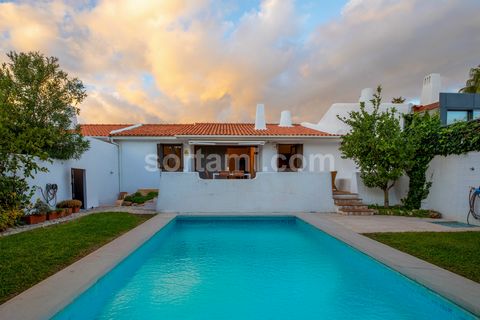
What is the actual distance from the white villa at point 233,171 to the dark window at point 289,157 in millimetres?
80

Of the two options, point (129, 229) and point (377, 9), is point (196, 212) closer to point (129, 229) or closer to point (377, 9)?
point (129, 229)

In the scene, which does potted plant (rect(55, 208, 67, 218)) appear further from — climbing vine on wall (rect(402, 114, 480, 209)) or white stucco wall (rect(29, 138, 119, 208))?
climbing vine on wall (rect(402, 114, 480, 209))

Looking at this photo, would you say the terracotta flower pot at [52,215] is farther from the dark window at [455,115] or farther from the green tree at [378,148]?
the dark window at [455,115]

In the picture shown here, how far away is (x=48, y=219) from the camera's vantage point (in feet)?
43.7

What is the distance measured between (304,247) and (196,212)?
7551 millimetres

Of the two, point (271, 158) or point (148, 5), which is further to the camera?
point (271, 158)

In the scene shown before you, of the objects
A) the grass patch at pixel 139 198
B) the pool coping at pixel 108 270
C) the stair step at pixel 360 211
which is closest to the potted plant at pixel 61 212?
the grass patch at pixel 139 198

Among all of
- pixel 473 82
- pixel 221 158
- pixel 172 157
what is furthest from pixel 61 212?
pixel 473 82

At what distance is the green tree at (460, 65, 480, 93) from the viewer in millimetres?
30769

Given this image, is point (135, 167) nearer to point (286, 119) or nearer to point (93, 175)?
point (93, 175)

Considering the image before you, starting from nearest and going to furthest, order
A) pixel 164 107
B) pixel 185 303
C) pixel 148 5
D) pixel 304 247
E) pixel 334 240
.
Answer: pixel 185 303 < pixel 334 240 < pixel 304 247 < pixel 148 5 < pixel 164 107

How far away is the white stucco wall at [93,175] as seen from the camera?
14312 millimetres

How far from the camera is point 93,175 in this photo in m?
17.7

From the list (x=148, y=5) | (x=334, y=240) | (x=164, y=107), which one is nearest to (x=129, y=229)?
(x=334, y=240)
